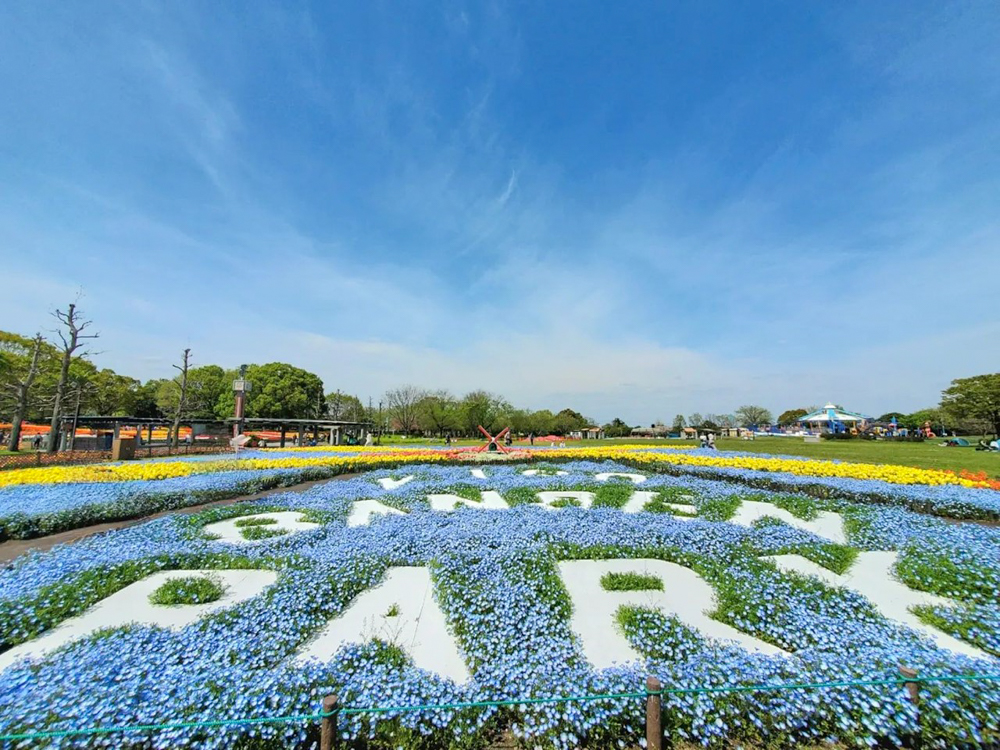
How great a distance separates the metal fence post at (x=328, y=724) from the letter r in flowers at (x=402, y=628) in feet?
3.68

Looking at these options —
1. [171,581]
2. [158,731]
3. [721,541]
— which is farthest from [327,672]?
[721,541]

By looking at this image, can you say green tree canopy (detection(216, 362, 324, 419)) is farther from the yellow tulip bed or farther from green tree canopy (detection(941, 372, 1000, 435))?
green tree canopy (detection(941, 372, 1000, 435))

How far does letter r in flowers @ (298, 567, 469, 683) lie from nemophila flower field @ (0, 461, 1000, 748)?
0.20 ft

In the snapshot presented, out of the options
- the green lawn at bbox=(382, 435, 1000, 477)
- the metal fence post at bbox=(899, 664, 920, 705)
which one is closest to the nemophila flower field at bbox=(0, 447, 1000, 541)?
the green lawn at bbox=(382, 435, 1000, 477)

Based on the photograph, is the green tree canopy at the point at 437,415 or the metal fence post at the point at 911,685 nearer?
the metal fence post at the point at 911,685

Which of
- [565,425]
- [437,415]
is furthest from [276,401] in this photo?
[565,425]

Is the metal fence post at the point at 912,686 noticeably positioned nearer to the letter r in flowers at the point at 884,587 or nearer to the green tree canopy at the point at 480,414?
the letter r in flowers at the point at 884,587

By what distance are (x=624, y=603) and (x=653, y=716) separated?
2.08 metres

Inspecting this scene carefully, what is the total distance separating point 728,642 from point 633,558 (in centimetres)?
213

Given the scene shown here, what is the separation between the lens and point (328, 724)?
2.62 metres

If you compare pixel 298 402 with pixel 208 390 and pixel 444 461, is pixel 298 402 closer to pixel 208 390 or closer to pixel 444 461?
pixel 208 390

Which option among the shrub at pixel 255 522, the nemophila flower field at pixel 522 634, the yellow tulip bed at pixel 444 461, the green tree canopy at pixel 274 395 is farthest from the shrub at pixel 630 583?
the green tree canopy at pixel 274 395

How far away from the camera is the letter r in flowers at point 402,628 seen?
3.81 m

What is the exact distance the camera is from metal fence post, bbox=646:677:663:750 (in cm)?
275
